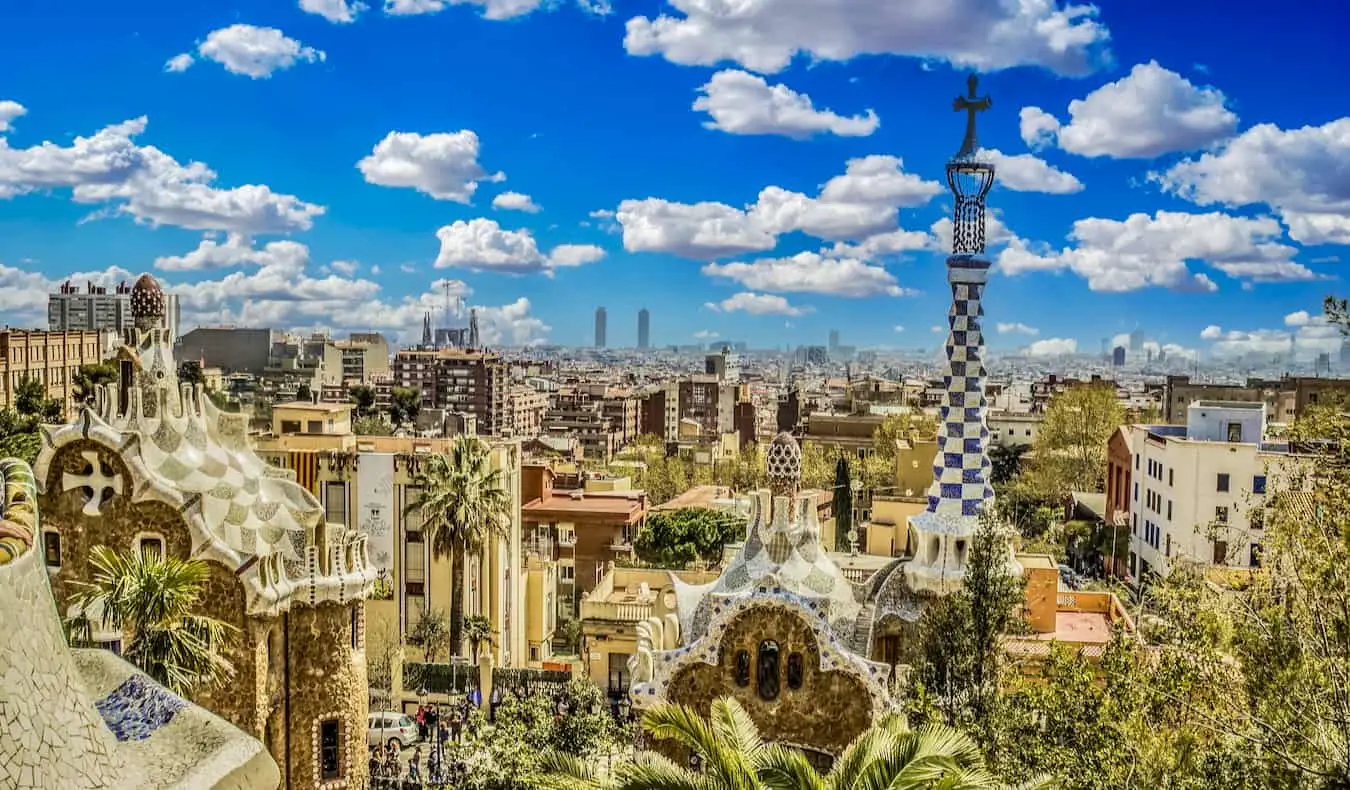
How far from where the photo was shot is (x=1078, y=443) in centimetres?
5794

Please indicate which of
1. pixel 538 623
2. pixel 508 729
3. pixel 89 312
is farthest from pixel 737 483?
pixel 89 312

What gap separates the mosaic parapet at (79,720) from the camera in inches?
165

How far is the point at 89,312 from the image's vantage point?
103 m

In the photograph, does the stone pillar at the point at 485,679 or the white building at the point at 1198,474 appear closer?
the stone pillar at the point at 485,679

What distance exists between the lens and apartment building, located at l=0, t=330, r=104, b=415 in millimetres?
60062

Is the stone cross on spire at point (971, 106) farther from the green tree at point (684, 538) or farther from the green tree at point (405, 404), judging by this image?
the green tree at point (405, 404)

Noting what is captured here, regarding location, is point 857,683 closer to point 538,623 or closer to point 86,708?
point 86,708

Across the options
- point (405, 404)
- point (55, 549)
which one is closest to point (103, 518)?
point (55, 549)

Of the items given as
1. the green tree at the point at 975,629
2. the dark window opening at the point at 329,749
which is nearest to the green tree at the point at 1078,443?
the green tree at the point at 975,629

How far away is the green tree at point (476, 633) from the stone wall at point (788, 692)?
40.9 feet

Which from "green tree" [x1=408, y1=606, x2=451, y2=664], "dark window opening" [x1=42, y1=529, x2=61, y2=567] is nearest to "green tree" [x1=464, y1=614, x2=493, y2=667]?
"green tree" [x1=408, y1=606, x2=451, y2=664]

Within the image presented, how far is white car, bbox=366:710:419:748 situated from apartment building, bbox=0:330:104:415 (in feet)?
138

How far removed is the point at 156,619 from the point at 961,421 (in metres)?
12.1

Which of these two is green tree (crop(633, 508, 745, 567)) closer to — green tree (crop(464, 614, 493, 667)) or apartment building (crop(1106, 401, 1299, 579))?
apartment building (crop(1106, 401, 1299, 579))
